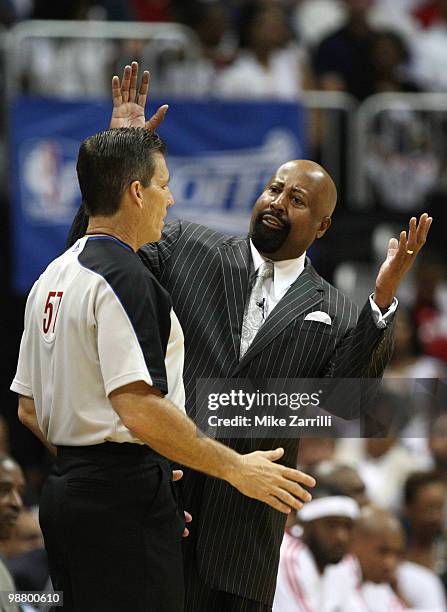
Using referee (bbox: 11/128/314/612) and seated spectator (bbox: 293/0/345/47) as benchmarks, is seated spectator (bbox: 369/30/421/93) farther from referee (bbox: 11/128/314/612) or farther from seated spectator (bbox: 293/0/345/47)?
referee (bbox: 11/128/314/612)

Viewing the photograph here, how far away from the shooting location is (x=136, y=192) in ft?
11.5

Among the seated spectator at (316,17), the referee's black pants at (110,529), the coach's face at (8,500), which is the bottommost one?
the coach's face at (8,500)

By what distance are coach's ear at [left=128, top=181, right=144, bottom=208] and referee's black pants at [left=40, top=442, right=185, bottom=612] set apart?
2.38 ft

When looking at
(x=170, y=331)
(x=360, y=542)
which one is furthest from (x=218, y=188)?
(x=170, y=331)

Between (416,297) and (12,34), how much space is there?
372 cm

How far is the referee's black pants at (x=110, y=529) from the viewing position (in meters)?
3.46

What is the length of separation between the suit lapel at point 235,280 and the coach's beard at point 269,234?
83 mm

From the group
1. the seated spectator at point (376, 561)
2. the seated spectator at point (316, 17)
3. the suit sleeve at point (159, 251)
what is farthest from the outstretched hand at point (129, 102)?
the seated spectator at point (316, 17)

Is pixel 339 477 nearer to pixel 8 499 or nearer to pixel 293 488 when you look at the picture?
pixel 8 499

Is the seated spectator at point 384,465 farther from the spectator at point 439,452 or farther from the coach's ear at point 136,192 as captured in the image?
the coach's ear at point 136,192

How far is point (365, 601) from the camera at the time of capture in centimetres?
596

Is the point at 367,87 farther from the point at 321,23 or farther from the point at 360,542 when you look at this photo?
the point at 360,542

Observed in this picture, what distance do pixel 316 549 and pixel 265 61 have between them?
16.5ft

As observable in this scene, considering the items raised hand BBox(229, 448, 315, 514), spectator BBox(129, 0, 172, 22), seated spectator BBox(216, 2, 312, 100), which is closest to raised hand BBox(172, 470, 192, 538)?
raised hand BBox(229, 448, 315, 514)
